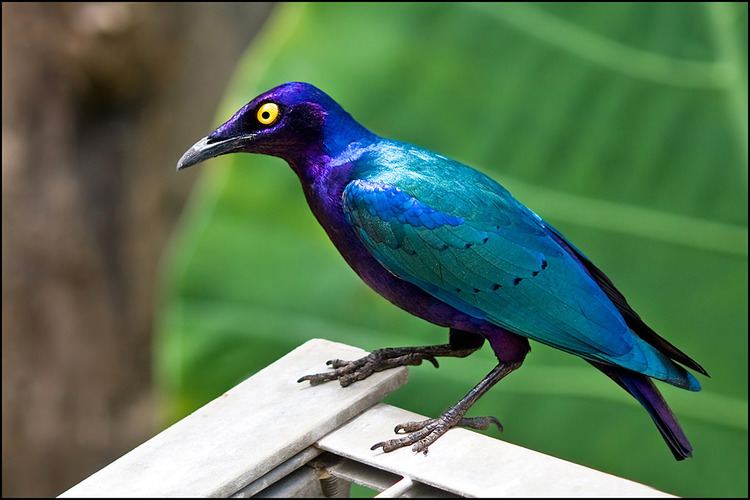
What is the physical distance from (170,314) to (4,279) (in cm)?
137

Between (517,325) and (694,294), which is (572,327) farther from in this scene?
(694,294)

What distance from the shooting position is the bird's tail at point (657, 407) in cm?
188

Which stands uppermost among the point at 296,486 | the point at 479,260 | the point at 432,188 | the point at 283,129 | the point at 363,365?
the point at 283,129

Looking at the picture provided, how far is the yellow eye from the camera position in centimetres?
191

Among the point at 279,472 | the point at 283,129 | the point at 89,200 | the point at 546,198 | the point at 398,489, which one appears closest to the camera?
the point at 398,489

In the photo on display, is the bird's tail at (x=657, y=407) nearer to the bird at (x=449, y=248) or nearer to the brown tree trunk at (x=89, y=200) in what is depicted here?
the bird at (x=449, y=248)

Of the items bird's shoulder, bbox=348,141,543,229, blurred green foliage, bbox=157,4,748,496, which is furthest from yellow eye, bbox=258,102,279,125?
blurred green foliage, bbox=157,4,748,496

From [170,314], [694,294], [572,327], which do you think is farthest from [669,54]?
[170,314]

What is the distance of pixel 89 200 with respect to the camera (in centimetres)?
412

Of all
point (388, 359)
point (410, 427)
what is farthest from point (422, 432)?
point (388, 359)

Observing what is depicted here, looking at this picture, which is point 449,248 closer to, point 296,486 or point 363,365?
point 363,365

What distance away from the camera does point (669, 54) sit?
266cm

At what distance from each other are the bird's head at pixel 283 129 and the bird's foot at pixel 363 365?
33cm

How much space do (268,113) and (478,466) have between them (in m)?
0.61
